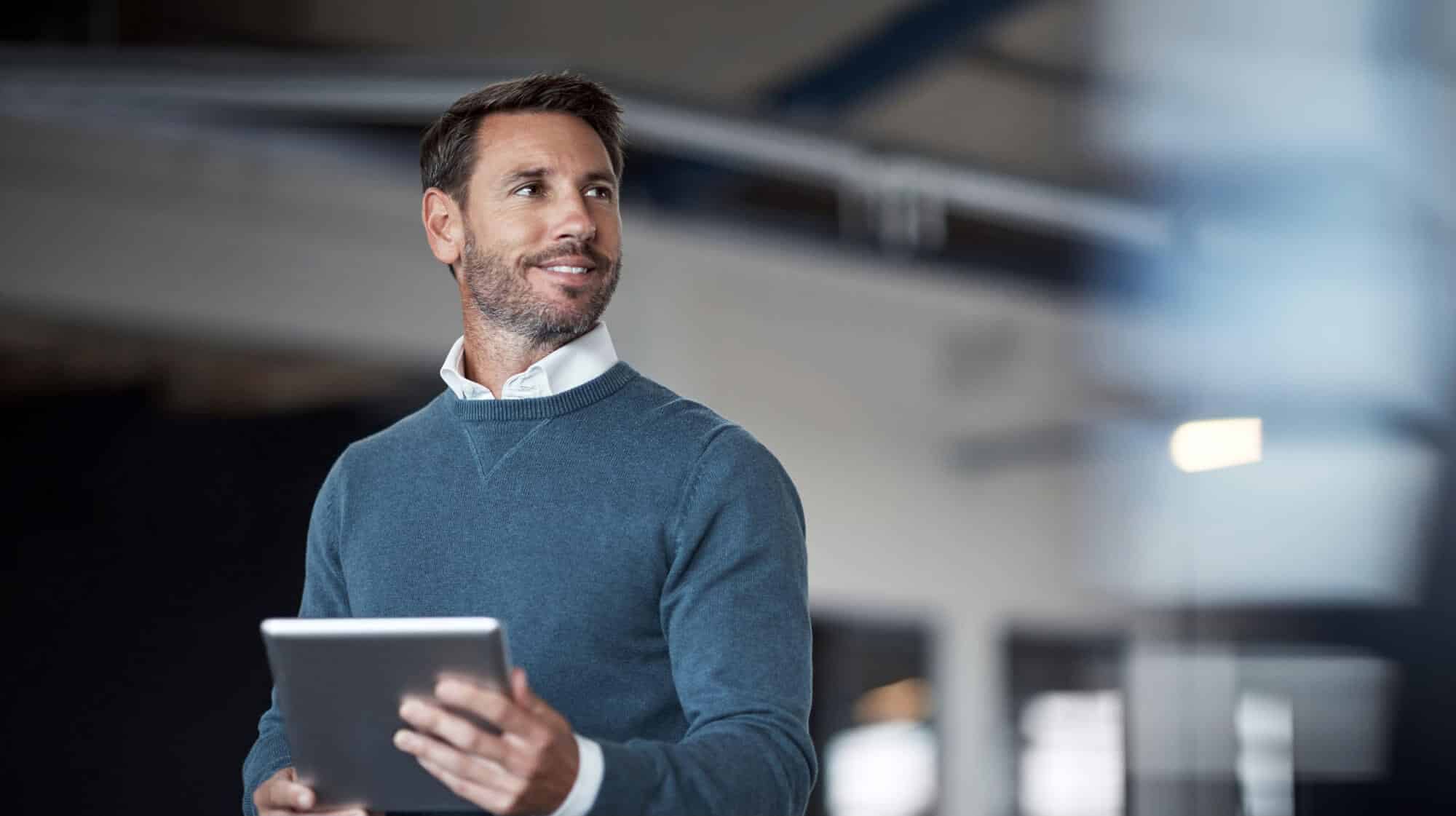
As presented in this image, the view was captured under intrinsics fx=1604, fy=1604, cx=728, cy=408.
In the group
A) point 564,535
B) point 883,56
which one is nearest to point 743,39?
point 883,56

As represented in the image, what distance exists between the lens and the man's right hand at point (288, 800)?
4.50ft

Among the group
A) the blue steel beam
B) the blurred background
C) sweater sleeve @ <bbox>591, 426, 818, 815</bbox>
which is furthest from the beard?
the blue steel beam

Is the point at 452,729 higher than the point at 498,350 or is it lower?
lower

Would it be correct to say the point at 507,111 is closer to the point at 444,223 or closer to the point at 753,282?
the point at 444,223

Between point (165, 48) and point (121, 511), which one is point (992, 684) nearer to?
point (121, 511)

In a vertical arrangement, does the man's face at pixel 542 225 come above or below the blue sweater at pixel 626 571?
above

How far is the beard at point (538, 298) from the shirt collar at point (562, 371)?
0.06ft

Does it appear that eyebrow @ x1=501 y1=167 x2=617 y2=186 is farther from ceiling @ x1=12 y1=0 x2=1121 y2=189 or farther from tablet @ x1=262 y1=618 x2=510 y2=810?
ceiling @ x1=12 y1=0 x2=1121 y2=189

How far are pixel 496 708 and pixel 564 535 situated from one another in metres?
0.28

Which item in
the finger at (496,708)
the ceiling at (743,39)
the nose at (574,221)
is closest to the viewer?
the finger at (496,708)

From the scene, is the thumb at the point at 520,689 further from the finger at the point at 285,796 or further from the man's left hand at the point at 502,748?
the finger at the point at 285,796

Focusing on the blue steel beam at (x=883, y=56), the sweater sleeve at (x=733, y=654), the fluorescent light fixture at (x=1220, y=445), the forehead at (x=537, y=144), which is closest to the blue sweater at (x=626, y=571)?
the sweater sleeve at (x=733, y=654)

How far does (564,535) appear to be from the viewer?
1.45 m

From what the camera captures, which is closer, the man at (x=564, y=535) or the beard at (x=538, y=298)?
the man at (x=564, y=535)
